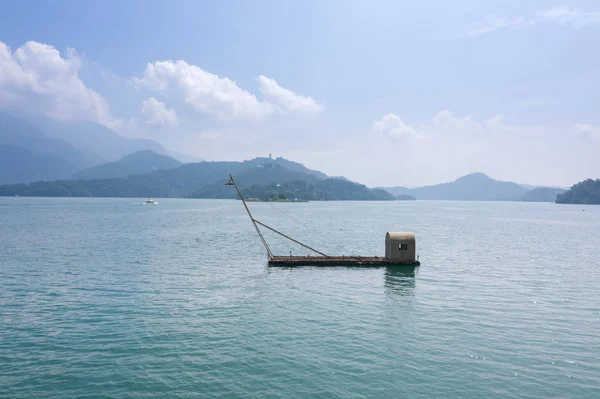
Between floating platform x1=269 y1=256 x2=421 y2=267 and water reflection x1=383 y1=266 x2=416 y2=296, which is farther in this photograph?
floating platform x1=269 y1=256 x2=421 y2=267

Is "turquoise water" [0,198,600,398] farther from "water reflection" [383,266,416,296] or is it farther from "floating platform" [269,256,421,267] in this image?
"floating platform" [269,256,421,267]

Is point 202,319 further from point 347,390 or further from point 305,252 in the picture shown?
point 305,252

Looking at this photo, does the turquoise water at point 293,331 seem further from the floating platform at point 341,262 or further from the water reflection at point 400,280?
the floating platform at point 341,262

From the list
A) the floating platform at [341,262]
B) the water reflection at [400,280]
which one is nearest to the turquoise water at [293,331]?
the water reflection at [400,280]

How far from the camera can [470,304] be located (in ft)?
110

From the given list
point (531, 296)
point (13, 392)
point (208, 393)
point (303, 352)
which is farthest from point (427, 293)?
point (13, 392)

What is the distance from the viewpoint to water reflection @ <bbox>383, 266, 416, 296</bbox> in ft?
128

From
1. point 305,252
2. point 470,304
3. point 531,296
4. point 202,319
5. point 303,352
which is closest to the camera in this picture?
point 303,352

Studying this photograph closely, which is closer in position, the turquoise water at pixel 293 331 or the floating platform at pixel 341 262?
the turquoise water at pixel 293 331

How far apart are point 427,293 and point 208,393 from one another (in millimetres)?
27043

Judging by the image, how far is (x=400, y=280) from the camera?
44031mm

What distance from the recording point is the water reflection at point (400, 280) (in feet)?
128

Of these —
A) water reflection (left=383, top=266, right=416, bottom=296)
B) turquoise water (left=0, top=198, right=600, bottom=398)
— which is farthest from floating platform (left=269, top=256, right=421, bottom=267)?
turquoise water (left=0, top=198, right=600, bottom=398)

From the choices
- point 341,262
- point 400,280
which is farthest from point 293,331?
point 341,262
